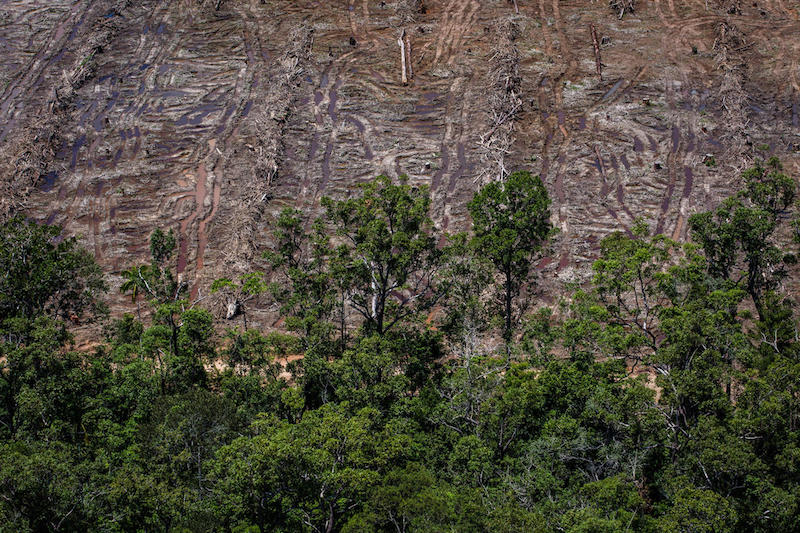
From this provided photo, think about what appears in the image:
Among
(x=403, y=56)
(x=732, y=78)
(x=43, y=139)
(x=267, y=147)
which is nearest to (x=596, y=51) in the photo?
(x=732, y=78)

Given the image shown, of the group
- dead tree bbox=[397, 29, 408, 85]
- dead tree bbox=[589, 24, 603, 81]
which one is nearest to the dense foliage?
dead tree bbox=[589, 24, 603, 81]

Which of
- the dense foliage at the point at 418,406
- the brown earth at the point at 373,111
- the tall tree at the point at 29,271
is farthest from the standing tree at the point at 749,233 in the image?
the tall tree at the point at 29,271

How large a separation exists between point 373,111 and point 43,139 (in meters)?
25.6

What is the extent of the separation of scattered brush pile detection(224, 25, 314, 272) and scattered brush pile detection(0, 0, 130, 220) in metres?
15.6

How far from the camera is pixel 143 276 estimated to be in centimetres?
3406

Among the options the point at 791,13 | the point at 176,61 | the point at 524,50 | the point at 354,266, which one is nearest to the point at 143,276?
the point at 354,266

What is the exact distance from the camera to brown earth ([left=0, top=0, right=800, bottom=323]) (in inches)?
1823

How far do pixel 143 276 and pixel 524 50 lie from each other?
39336 millimetres

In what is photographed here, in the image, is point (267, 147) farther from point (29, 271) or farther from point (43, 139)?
point (29, 271)

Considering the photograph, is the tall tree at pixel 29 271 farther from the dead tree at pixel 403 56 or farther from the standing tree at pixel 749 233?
the dead tree at pixel 403 56

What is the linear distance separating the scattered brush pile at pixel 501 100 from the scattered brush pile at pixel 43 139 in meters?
32.3

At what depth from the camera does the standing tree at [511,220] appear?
31.8 metres

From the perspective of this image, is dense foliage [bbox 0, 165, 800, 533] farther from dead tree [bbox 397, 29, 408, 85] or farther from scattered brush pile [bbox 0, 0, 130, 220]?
dead tree [bbox 397, 29, 408, 85]

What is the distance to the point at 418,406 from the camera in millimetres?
28078
